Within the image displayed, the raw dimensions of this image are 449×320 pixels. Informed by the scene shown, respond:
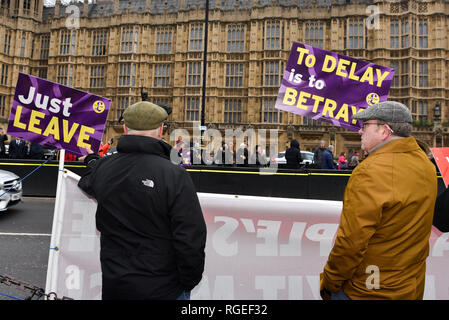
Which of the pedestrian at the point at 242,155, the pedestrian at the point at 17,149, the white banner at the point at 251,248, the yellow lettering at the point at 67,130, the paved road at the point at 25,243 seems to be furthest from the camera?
the pedestrian at the point at 242,155

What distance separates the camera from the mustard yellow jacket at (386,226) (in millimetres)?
1685

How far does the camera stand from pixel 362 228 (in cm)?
167

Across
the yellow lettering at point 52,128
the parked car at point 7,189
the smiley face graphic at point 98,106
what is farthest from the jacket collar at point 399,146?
the parked car at point 7,189

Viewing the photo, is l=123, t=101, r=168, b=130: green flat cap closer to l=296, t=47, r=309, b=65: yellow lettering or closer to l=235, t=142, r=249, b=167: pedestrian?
l=296, t=47, r=309, b=65: yellow lettering

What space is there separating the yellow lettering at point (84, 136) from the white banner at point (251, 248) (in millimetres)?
1626

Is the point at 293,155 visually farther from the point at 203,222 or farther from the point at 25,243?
the point at 203,222

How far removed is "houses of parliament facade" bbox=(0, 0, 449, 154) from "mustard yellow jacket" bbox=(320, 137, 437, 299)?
1073 inches

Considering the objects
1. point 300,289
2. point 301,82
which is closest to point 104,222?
point 300,289

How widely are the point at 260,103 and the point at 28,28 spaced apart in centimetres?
2702

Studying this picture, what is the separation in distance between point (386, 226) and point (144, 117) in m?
1.49

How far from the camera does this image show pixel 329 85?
5281mm

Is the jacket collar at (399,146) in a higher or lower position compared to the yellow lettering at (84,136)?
lower

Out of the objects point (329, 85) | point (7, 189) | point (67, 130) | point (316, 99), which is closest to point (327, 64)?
point (329, 85)

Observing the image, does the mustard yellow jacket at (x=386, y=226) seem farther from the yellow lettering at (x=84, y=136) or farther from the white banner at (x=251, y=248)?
the yellow lettering at (x=84, y=136)
